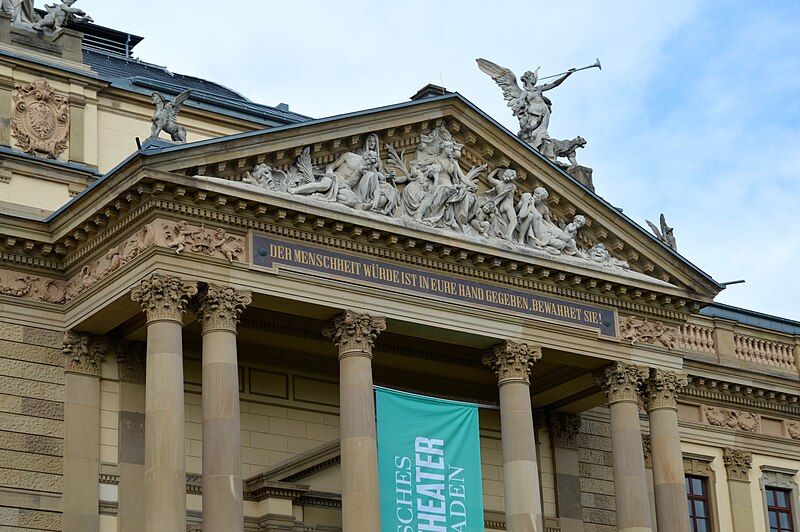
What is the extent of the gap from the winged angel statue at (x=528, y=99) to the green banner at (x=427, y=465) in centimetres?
815

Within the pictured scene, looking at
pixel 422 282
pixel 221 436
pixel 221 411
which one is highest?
pixel 422 282

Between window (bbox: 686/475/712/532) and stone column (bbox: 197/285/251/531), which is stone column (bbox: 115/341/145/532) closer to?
stone column (bbox: 197/285/251/531)

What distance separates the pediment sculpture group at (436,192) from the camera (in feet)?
107

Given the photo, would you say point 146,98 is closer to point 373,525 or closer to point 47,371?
point 47,371

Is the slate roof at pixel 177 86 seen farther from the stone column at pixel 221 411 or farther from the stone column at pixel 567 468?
the stone column at pixel 567 468

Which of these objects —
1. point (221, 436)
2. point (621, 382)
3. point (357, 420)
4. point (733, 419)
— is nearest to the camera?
point (221, 436)

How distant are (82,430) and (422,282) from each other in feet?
24.1

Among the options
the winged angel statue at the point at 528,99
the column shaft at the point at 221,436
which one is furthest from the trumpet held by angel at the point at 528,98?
the column shaft at the point at 221,436

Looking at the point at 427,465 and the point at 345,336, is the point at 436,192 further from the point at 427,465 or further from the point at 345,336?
the point at 427,465

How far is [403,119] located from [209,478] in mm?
9167

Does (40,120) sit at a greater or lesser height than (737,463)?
greater

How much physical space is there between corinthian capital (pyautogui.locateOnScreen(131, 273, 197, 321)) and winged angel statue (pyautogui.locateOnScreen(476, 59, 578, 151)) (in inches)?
434

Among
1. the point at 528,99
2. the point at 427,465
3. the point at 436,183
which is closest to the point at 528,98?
the point at 528,99

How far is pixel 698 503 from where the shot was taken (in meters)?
40.8
